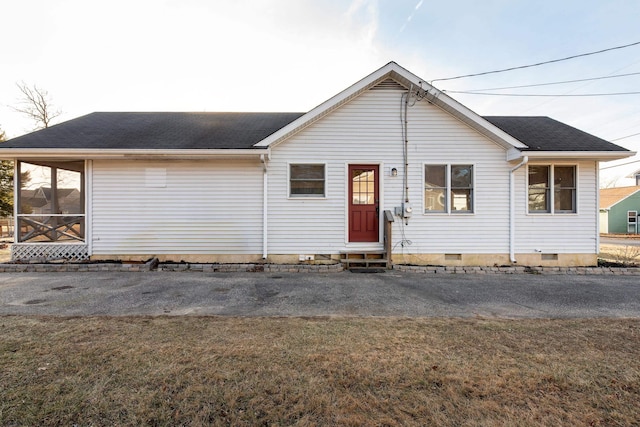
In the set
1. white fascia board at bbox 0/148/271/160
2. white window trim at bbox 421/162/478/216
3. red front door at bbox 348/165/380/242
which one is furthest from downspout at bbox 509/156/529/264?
white fascia board at bbox 0/148/271/160

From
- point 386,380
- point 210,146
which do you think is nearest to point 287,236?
point 210,146

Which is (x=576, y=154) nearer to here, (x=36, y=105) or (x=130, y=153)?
(x=130, y=153)

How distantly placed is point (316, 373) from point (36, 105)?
2821cm

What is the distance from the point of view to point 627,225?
84.4 ft

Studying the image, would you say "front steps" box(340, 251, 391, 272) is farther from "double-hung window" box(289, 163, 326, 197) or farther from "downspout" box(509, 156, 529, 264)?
"downspout" box(509, 156, 529, 264)

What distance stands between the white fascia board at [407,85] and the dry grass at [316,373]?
5.19 m

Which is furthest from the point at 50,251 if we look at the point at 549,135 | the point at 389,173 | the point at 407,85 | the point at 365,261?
the point at 549,135

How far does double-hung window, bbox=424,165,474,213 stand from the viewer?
25.8 ft

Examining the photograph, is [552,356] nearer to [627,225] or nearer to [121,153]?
[121,153]

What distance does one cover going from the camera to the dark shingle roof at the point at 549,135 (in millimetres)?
7488

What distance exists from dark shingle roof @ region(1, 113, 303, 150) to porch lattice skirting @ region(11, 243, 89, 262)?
8.87ft

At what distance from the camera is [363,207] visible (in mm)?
7895

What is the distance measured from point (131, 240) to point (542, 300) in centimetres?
978

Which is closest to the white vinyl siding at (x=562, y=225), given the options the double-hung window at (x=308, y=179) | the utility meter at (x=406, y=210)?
the utility meter at (x=406, y=210)
